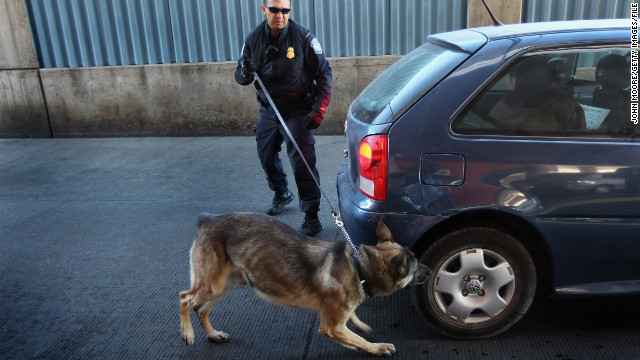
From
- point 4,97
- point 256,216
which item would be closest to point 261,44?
point 256,216

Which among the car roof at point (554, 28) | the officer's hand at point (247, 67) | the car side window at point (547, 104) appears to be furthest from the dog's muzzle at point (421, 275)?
the officer's hand at point (247, 67)

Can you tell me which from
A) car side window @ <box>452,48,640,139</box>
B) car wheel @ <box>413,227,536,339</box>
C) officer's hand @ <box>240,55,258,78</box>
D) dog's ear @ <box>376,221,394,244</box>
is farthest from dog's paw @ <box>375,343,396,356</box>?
officer's hand @ <box>240,55,258,78</box>

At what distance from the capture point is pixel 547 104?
8.91 feet

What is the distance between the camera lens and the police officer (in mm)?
4395

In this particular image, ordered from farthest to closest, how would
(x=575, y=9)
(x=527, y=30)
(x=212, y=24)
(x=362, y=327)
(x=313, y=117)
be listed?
1. (x=212, y=24)
2. (x=575, y=9)
3. (x=313, y=117)
4. (x=362, y=327)
5. (x=527, y=30)

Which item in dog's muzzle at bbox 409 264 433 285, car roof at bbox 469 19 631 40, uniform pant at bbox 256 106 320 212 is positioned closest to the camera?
dog's muzzle at bbox 409 264 433 285

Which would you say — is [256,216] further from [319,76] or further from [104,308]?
[319,76]

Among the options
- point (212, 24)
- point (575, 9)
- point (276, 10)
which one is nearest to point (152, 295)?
point (276, 10)

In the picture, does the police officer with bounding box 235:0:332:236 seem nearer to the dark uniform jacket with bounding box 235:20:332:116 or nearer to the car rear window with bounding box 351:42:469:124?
the dark uniform jacket with bounding box 235:20:332:116

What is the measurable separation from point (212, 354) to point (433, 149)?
1767 mm

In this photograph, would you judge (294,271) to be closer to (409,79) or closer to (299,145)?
(409,79)

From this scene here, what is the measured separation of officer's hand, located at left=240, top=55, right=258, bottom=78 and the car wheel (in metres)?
2.47

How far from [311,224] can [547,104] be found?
2432 millimetres

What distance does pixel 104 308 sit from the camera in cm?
348
